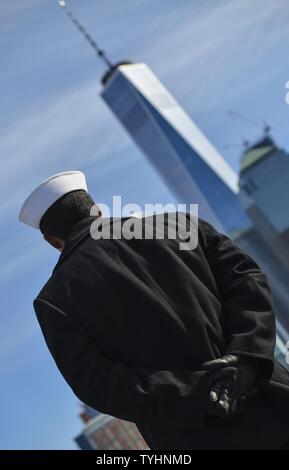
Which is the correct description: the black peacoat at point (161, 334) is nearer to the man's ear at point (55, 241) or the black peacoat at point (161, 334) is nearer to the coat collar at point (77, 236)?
the coat collar at point (77, 236)

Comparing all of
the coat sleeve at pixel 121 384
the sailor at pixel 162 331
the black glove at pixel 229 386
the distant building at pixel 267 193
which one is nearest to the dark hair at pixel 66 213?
the sailor at pixel 162 331

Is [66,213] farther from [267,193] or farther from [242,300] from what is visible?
[267,193]

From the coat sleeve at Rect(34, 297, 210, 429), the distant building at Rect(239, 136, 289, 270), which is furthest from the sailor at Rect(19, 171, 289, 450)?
the distant building at Rect(239, 136, 289, 270)

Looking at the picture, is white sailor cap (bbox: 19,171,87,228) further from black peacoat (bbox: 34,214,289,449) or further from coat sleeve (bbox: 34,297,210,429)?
coat sleeve (bbox: 34,297,210,429)

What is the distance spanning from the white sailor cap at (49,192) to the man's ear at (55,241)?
128 mm

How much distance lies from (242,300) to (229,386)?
1.65ft

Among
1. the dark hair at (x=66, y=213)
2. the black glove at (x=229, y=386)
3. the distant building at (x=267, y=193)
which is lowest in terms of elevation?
the distant building at (x=267, y=193)

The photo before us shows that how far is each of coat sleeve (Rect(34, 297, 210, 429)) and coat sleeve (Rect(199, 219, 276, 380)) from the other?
261 millimetres

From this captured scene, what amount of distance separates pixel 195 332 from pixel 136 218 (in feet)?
2.36

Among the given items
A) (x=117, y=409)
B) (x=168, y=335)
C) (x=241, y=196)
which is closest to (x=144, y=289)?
(x=168, y=335)

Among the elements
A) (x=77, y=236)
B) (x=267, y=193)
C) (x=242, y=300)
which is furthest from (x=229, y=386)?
(x=267, y=193)

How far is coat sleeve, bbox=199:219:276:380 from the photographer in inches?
165

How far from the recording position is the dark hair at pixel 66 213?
4.54 m
